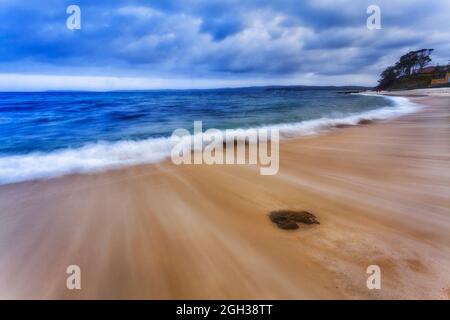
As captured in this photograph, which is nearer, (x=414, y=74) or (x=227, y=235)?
(x=227, y=235)

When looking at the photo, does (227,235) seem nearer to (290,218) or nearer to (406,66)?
(290,218)

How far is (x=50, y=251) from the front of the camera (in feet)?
7.97

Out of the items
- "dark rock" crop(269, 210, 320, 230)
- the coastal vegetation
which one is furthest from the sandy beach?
the coastal vegetation

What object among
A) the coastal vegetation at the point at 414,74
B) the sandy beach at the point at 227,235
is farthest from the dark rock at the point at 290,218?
the coastal vegetation at the point at 414,74

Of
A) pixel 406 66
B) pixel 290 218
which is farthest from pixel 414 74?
pixel 290 218

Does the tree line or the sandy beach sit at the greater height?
the tree line

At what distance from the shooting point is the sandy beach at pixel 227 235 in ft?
6.39

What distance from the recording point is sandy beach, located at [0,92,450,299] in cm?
195

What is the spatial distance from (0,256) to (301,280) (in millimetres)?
3041

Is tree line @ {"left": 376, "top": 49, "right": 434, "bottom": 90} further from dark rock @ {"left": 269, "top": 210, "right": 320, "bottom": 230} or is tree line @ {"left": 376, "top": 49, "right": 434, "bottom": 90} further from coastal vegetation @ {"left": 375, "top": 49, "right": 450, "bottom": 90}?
dark rock @ {"left": 269, "top": 210, "right": 320, "bottom": 230}

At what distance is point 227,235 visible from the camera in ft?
8.57
